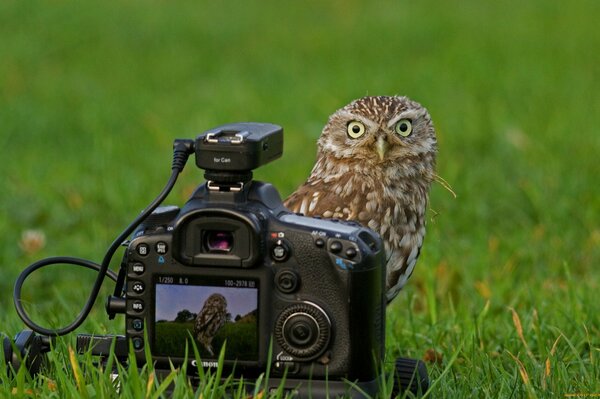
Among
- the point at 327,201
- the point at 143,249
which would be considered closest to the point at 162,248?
the point at 143,249

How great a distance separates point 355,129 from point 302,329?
3.71ft

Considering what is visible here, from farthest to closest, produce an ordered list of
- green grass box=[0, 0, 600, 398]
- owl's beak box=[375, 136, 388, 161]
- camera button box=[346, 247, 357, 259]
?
green grass box=[0, 0, 600, 398] < owl's beak box=[375, 136, 388, 161] < camera button box=[346, 247, 357, 259]

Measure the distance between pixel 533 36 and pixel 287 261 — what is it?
8.79m

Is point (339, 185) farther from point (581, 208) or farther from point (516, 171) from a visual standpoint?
point (516, 171)

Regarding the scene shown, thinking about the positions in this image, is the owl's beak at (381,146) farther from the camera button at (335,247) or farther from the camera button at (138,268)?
the camera button at (138,268)

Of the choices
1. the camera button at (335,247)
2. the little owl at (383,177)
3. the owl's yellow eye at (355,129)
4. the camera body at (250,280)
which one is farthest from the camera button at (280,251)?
the owl's yellow eye at (355,129)

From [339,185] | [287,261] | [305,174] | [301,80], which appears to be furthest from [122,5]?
[287,261]

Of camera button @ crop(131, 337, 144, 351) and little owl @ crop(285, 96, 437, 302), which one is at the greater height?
little owl @ crop(285, 96, 437, 302)

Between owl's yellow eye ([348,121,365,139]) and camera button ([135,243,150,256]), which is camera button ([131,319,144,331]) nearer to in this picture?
camera button ([135,243,150,256])

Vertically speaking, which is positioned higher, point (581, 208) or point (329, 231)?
point (329, 231)

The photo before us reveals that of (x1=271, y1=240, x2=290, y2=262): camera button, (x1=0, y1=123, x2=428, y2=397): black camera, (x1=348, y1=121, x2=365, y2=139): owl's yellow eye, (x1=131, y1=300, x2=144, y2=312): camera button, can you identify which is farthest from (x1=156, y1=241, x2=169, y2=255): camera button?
(x1=348, y1=121, x2=365, y2=139): owl's yellow eye

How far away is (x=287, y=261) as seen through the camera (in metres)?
2.92

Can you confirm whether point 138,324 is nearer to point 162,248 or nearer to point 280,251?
point 162,248

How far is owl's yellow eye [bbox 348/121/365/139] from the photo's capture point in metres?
3.88
